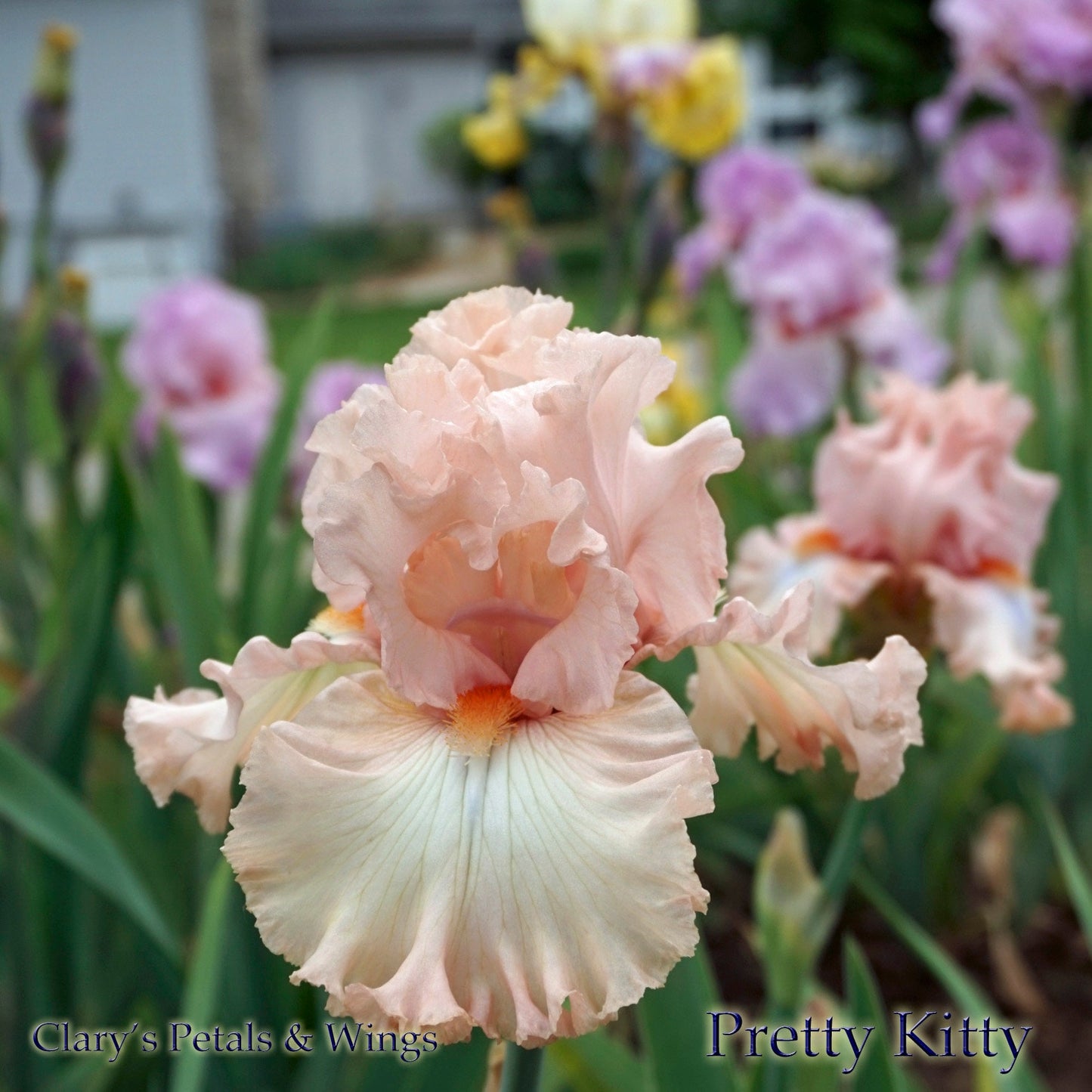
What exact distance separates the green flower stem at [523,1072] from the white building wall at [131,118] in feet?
47.9

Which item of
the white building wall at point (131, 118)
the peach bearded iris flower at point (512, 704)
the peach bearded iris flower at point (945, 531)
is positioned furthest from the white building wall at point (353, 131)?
the peach bearded iris flower at point (512, 704)

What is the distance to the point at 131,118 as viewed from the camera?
592 inches

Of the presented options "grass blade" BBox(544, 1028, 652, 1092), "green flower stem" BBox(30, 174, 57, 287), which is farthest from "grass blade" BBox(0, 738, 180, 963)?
"green flower stem" BBox(30, 174, 57, 287)

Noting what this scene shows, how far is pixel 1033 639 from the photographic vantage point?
108cm

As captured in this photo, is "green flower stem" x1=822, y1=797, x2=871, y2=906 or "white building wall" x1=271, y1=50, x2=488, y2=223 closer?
"green flower stem" x1=822, y1=797, x2=871, y2=906

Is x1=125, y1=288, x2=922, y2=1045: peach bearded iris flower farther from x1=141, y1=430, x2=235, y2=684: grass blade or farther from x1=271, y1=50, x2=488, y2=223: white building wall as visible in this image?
x1=271, y1=50, x2=488, y2=223: white building wall

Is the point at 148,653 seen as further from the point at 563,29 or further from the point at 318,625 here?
the point at 563,29

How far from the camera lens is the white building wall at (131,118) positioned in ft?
48.1

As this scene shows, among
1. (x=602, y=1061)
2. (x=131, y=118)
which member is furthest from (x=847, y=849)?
(x=131, y=118)

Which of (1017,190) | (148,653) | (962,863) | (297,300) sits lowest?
(297,300)

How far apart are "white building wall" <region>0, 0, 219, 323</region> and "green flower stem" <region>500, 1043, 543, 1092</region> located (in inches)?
575

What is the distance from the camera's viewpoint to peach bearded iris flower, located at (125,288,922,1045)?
0.55 meters

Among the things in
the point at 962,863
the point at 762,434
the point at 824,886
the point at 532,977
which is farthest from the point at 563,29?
the point at 532,977

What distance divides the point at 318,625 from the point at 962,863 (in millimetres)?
1679
